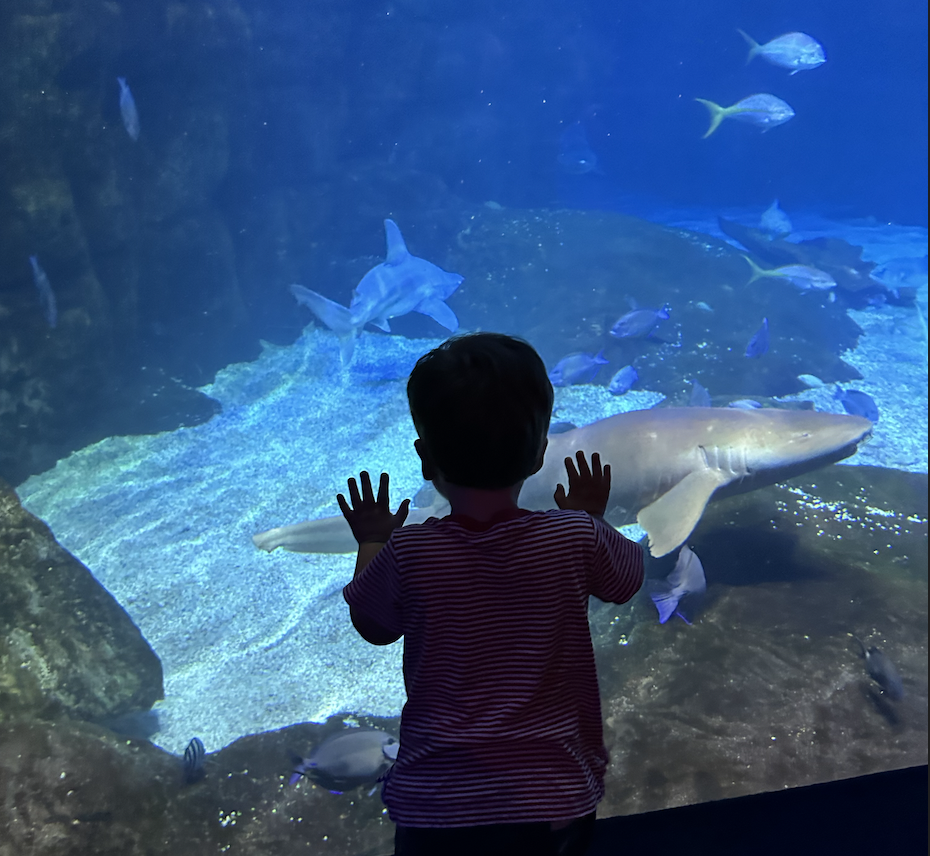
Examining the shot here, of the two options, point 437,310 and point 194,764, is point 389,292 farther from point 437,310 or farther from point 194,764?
point 194,764

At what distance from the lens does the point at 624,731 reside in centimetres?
250

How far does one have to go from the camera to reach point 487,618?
1.02 m

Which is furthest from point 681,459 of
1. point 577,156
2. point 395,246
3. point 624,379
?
point 577,156

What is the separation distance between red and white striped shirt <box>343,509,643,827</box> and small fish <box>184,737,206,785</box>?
6.58 ft

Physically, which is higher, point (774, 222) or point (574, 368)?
point (774, 222)

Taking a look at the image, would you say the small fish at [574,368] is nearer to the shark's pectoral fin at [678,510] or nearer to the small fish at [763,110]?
the shark's pectoral fin at [678,510]

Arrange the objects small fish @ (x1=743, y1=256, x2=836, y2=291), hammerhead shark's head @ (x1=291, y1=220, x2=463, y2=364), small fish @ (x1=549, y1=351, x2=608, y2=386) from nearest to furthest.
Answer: small fish @ (x1=549, y1=351, x2=608, y2=386) → small fish @ (x1=743, y1=256, x2=836, y2=291) → hammerhead shark's head @ (x1=291, y1=220, x2=463, y2=364)

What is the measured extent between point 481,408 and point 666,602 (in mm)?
2434

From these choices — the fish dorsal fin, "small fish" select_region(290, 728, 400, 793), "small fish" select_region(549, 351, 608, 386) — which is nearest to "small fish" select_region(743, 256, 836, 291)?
"small fish" select_region(549, 351, 608, 386)

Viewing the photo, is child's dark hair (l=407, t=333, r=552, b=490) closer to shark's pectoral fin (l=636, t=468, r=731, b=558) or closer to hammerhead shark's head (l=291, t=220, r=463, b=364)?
shark's pectoral fin (l=636, t=468, r=731, b=558)

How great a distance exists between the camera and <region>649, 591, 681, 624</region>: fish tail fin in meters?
2.97

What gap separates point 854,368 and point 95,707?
1048cm

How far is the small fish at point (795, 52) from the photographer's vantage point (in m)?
10.9

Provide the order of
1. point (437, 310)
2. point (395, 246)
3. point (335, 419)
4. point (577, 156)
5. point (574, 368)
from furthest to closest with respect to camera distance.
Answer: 1. point (577, 156)
2. point (437, 310)
3. point (395, 246)
4. point (335, 419)
5. point (574, 368)
